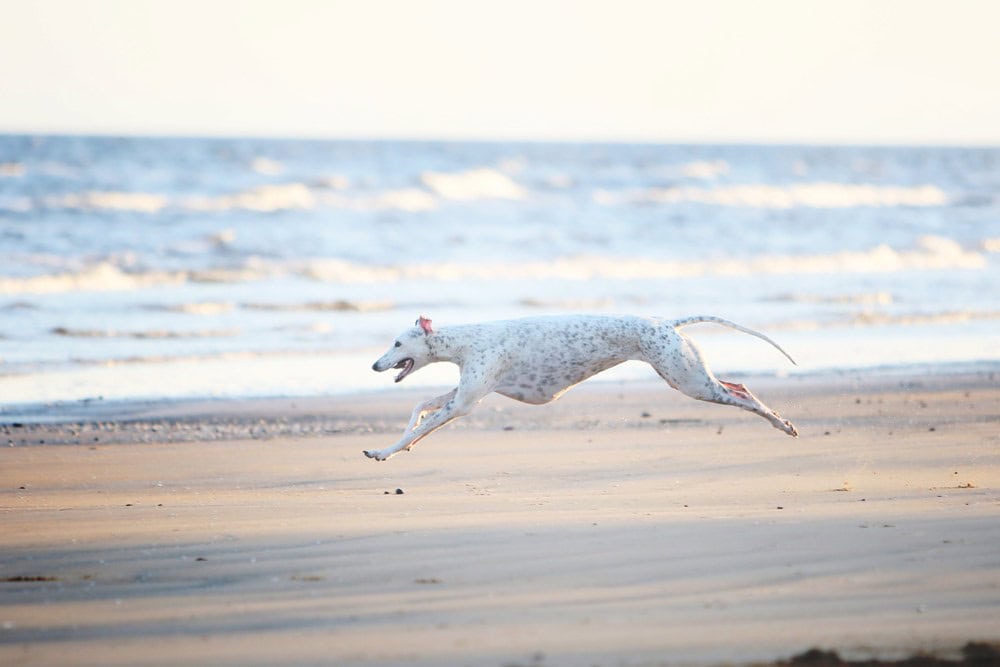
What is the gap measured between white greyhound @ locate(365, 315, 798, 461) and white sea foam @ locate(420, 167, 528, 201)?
1202 inches

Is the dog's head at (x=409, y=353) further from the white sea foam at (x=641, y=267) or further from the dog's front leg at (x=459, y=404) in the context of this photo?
the white sea foam at (x=641, y=267)

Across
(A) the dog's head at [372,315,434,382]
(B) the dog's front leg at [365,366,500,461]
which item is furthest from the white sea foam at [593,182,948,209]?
(B) the dog's front leg at [365,366,500,461]

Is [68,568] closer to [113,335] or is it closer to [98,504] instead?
[98,504]

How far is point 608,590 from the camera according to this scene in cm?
534

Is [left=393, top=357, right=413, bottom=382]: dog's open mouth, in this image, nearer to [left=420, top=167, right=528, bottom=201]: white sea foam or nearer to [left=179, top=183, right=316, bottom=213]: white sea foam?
[left=179, top=183, right=316, bottom=213]: white sea foam

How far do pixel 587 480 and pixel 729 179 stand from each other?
4298 cm

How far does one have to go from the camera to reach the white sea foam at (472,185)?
4016 cm

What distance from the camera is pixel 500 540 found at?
620 cm

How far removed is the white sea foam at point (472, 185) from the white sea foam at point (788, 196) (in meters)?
2.73

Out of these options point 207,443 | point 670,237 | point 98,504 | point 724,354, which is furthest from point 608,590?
point 670,237

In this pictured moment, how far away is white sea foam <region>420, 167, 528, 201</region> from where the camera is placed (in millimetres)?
40159

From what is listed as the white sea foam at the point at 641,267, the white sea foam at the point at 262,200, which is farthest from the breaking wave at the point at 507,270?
the white sea foam at the point at 262,200

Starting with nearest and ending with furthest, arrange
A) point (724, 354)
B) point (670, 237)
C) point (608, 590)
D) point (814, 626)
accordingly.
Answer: point (814, 626) → point (608, 590) → point (724, 354) → point (670, 237)

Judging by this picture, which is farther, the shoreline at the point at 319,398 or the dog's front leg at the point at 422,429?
the shoreline at the point at 319,398
